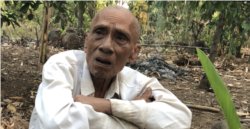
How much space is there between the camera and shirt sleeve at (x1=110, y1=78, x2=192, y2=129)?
46.3 inches

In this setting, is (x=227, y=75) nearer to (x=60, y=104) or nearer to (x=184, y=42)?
(x=184, y=42)

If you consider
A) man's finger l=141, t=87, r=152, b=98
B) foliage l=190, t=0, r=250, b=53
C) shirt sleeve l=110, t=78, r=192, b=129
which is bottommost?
shirt sleeve l=110, t=78, r=192, b=129

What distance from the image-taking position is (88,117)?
41.7 inches

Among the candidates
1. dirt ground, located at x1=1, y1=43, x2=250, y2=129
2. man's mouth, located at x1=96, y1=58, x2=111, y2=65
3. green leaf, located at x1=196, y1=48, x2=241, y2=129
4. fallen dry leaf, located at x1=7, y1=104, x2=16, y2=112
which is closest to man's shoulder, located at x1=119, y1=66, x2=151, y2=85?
man's mouth, located at x1=96, y1=58, x2=111, y2=65

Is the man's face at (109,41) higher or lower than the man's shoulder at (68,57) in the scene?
higher

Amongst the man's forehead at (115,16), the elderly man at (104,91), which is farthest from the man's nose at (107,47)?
the man's forehead at (115,16)

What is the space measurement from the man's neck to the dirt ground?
116cm

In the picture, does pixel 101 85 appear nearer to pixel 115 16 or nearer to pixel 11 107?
pixel 115 16

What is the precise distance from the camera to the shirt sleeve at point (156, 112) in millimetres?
1176

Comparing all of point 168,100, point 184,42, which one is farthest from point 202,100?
point 184,42

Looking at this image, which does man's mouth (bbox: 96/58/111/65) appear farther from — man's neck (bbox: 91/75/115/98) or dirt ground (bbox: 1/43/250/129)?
dirt ground (bbox: 1/43/250/129)

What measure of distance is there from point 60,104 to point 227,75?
5.02 metres

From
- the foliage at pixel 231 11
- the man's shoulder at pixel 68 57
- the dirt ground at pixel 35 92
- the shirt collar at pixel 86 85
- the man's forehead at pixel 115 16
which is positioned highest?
the foliage at pixel 231 11

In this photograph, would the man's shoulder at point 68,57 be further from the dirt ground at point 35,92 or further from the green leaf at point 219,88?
the dirt ground at point 35,92
